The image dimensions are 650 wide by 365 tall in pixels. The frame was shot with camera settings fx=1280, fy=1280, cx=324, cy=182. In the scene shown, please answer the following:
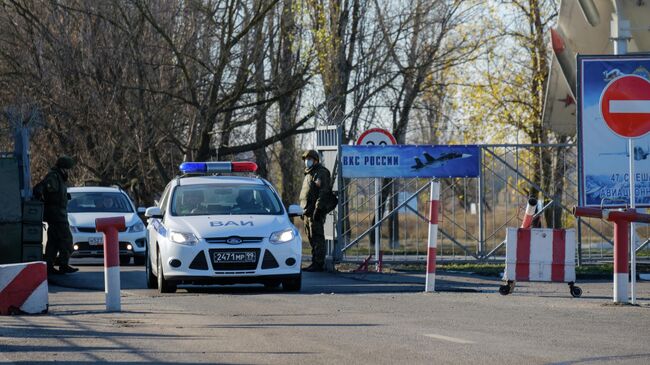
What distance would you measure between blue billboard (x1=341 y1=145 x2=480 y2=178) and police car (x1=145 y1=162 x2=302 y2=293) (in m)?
5.02

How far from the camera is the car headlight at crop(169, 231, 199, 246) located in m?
16.7

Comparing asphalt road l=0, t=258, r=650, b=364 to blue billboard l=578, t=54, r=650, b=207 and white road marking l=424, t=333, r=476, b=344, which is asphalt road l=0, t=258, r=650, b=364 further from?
blue billboard l=578, t=54, r=650, b=207

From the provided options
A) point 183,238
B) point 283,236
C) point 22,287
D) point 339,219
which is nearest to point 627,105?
point 283,236

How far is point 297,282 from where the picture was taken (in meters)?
17.2

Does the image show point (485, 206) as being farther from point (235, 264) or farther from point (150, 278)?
point (235, 264)

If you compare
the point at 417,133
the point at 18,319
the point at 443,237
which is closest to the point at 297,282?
the point at 18,319

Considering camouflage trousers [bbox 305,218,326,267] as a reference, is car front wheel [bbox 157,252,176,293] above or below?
below

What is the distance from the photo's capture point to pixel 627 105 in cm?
1487

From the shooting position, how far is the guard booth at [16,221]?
19234 mm

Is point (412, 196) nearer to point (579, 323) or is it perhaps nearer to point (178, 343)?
point (579, 323)

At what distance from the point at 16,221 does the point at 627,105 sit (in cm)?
939

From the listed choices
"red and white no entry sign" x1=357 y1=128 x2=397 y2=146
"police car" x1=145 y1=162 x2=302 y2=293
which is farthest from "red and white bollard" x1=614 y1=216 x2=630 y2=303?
"red and white no entry sign" x1=357 y1=128 x2=397 y2=146

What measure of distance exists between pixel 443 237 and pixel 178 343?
15.1 meters

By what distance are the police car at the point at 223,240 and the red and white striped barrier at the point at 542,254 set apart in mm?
2934
